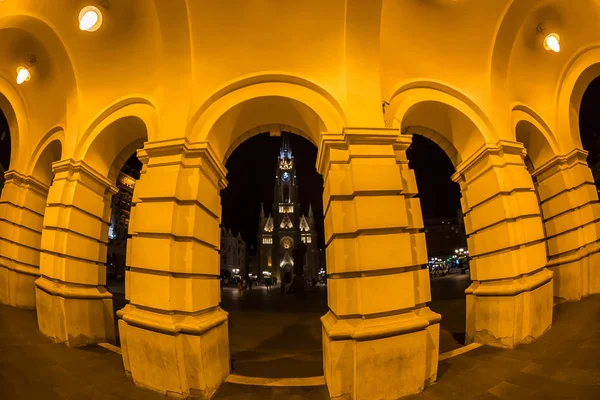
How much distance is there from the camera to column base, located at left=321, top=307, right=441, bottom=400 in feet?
13.6

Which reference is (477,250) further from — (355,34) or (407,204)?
(355,34)

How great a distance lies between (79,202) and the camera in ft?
22.2

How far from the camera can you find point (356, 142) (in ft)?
16.2

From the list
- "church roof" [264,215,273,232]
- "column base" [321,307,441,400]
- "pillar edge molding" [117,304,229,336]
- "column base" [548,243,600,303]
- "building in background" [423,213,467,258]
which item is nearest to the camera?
"column base" [321,307,441,400]

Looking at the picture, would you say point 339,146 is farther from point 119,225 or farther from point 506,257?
point 119,225

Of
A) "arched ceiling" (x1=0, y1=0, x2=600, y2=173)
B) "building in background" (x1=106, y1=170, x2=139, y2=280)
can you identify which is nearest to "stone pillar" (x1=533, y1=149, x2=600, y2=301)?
"arched ceiling" (x1=0, y1=0, x2=600, y2=173)

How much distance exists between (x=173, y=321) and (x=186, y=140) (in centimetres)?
304

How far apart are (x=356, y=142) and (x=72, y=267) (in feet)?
22.6

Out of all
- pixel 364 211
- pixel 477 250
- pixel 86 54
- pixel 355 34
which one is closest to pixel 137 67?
→ pixel 86 54

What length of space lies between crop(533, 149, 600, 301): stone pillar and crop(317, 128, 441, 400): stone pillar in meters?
4.97

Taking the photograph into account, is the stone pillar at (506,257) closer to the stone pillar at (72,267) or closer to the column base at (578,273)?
the column base at (578,273)

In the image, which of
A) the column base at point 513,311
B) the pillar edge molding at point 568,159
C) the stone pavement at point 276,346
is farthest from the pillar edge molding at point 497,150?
the stone pavement at point 276,346

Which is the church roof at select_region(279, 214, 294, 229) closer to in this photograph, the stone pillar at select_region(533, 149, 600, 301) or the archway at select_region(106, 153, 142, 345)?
the archway at select_region(106, 153, 142, 345)

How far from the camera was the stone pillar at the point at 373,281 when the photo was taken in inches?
165
